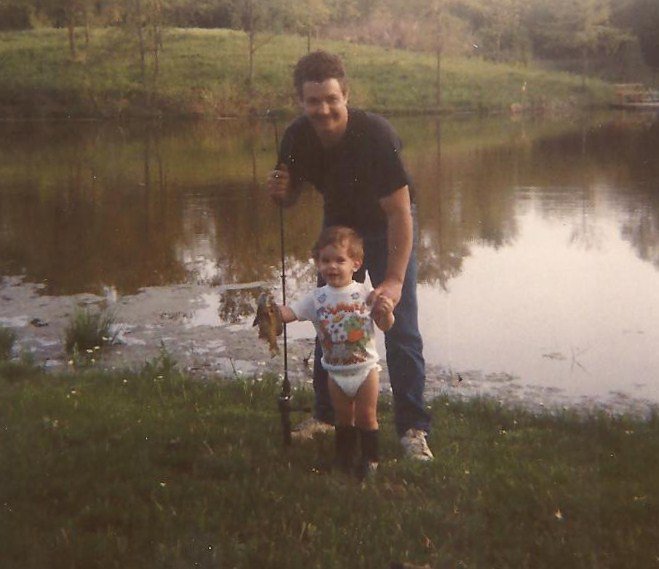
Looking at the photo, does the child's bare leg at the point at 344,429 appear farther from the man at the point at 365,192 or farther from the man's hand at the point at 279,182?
the man's hand at the point at 279,182

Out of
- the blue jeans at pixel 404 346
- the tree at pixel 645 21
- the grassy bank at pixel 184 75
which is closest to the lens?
the blue jeans at pixel 404 346

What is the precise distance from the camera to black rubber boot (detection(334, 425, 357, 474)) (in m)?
4.27

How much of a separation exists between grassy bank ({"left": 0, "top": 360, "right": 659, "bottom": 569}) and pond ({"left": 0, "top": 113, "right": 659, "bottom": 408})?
1.96 meters

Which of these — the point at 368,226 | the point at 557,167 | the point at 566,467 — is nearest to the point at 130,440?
the point at 368,226

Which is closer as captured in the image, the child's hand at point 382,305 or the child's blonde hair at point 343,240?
the child's hand at point 382,305

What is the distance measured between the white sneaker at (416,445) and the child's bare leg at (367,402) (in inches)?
12.0

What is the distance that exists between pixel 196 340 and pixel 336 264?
3562mm

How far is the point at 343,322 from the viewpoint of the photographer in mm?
4094

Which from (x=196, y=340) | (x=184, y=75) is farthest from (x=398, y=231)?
(x=184, y=75)

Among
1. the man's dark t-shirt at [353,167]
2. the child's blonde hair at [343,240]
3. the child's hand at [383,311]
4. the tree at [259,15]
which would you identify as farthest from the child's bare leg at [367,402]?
the tree at [259,15]

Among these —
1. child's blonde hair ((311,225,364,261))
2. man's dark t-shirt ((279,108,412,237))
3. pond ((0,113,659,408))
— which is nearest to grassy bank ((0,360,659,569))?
child's blonde hair ((311,225,364,261))

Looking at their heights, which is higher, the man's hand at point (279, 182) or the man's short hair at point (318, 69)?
the man's short hair at point (318, 69)

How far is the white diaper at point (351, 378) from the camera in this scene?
419cm

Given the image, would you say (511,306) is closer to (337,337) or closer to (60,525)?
(337,337)
